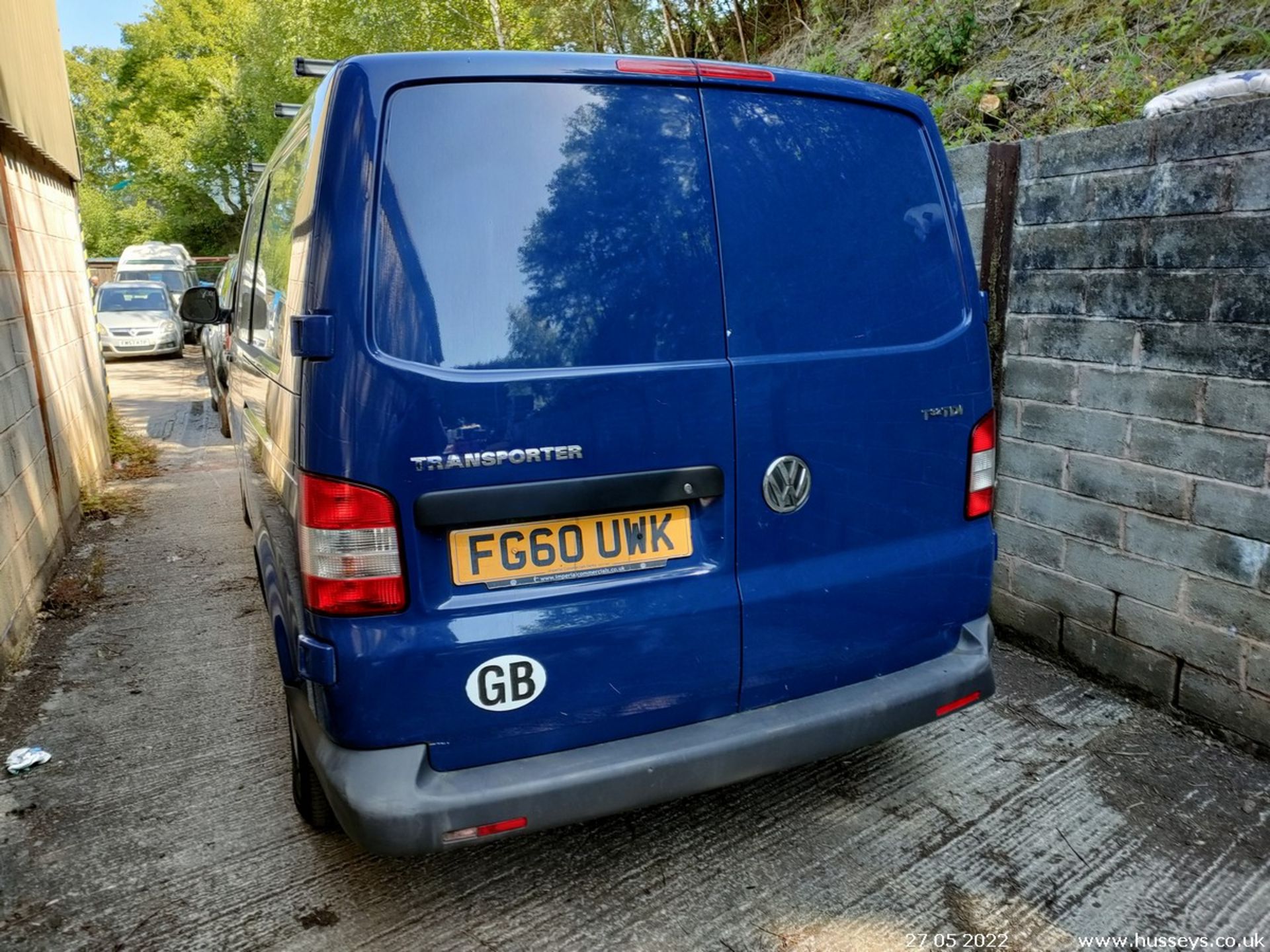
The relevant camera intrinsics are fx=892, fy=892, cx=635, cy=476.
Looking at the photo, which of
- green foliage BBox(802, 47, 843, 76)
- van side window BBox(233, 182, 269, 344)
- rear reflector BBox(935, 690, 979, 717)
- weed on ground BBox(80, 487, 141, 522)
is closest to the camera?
rear reflector BBox(935, 690, 979, 717)

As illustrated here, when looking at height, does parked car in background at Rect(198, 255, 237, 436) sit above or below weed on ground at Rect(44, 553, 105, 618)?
above

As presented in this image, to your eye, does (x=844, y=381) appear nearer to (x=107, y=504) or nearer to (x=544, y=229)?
(x=544, y=229)

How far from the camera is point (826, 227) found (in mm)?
2270

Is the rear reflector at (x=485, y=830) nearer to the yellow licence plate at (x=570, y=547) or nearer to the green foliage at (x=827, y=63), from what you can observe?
the yellow licence plate at (x=570, y=547)

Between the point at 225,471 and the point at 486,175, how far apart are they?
22.2ft

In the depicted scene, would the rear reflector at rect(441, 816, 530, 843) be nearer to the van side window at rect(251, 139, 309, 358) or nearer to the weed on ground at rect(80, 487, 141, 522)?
the van side window at rect(251, 139, 309, 358)

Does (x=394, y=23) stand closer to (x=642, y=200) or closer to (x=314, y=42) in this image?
(x=314, y=42)

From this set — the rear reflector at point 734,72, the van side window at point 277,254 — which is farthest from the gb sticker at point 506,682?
the rear reflector at point 734,72

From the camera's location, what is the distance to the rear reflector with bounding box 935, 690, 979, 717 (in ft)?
8.05

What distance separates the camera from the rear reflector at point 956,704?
2455 mm

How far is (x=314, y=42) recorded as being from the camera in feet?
66.3

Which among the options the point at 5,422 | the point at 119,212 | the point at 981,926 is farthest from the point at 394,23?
the point at 119,212

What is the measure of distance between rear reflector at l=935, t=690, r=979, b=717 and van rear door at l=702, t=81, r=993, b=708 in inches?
6.1

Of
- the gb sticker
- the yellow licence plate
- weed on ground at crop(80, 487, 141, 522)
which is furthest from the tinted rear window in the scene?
weed on ground at crop(80, 487, 141, 522)
